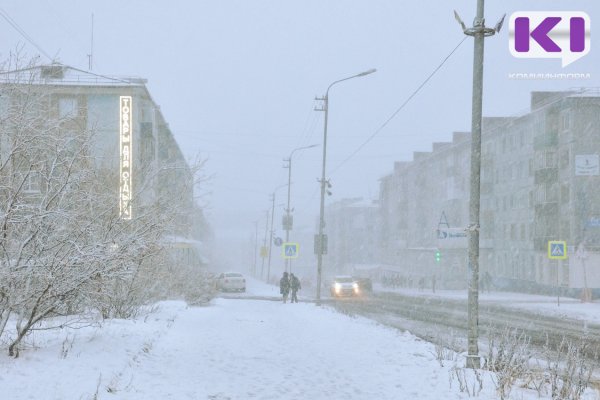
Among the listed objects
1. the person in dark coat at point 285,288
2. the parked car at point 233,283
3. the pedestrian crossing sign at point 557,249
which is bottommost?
the parked car at point 233,283

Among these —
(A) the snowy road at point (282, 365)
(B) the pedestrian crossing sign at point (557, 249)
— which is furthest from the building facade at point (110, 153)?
(B) the pedestrian crossing sign at point (557, 249)

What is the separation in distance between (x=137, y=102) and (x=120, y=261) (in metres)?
35.3

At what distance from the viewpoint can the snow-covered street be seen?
784 cm

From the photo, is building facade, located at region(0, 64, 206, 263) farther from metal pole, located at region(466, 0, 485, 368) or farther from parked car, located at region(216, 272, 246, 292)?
parked car, located at region(216, 272, 246, 292)

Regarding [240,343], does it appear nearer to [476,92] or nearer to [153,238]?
[153,238]

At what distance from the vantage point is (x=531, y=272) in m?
55.7

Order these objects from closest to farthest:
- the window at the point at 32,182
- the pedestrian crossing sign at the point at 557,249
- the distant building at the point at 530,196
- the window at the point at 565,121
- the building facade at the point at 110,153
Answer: the window at the point at 32,182 → the building facade at the point at 110,153 → the pedestrian crossing sign at the point at 557,249 → the distant building at the point at 530,196 → the window at the point at 565,121

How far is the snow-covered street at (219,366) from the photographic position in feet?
25.7

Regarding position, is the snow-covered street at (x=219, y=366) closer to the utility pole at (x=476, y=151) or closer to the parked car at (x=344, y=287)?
the utility pole at (x=476, y=151)

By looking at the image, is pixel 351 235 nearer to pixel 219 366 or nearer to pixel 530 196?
pixel 530 196

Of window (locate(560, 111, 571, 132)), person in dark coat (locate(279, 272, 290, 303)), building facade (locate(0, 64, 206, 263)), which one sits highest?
window (locate(560, 111, 571, 132))

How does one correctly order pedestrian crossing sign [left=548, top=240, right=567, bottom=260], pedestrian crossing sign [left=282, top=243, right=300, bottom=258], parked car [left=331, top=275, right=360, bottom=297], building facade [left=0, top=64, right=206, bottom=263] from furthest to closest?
parked car [left=331, top=275, right=360, bottom=297] → pedestrian crossing sign [left=282, top=243, right=300, bottom=258] → pedestrian crossing sign [left=548, top=240, right=567, bottom=260] → building facade [left=0, top=64, right=206, bottom=263]

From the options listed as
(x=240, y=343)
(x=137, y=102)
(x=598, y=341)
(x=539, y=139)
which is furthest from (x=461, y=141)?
(x=240, y=343)

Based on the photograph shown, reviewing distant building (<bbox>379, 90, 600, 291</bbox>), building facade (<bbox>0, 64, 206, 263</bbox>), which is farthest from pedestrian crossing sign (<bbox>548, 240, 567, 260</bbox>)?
building facade (<bbox>0, 64, 206, 263</bbox>)
